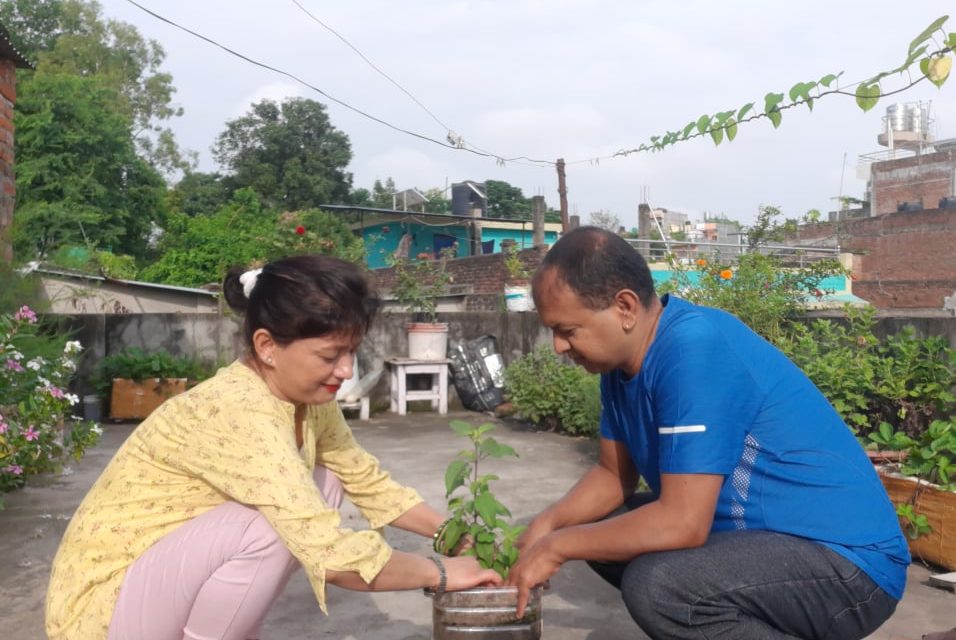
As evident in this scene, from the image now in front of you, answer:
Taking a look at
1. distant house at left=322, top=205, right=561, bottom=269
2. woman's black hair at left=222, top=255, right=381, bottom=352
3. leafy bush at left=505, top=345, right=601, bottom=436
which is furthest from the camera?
distant house at left=322, top=205, right=561, bottom=269

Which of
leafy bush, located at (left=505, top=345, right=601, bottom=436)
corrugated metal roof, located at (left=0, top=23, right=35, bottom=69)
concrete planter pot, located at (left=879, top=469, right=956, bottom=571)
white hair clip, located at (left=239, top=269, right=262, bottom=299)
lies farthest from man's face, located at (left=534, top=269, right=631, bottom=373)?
corrugated metal roof, located at (left=0, top=23, right=35, bottom=69)

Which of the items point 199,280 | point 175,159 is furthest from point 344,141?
point 199,280

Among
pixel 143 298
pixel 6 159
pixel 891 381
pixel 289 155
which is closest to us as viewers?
pixel 891 381

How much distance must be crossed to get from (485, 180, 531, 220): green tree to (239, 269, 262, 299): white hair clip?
35.1m

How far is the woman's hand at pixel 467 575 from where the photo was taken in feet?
6.63

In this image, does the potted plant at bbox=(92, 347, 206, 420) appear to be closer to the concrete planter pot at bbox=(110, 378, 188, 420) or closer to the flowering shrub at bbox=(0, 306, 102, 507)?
the concrete planter pot at bbox=(110, 378, 188, 420)

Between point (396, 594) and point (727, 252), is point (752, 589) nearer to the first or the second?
point (396, 594)

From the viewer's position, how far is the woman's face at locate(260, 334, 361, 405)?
1.99 metres

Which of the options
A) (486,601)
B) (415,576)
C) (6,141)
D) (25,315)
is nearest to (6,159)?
(6,141)

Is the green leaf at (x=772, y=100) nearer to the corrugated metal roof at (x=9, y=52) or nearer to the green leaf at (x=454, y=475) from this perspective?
the green leaf at (x=454, y=475)

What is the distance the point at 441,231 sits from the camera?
2659 cm

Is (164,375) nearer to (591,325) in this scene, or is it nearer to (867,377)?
(867,377)

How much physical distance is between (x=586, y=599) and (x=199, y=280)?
19.8 meters

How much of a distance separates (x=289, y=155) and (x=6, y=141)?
2769 cm
